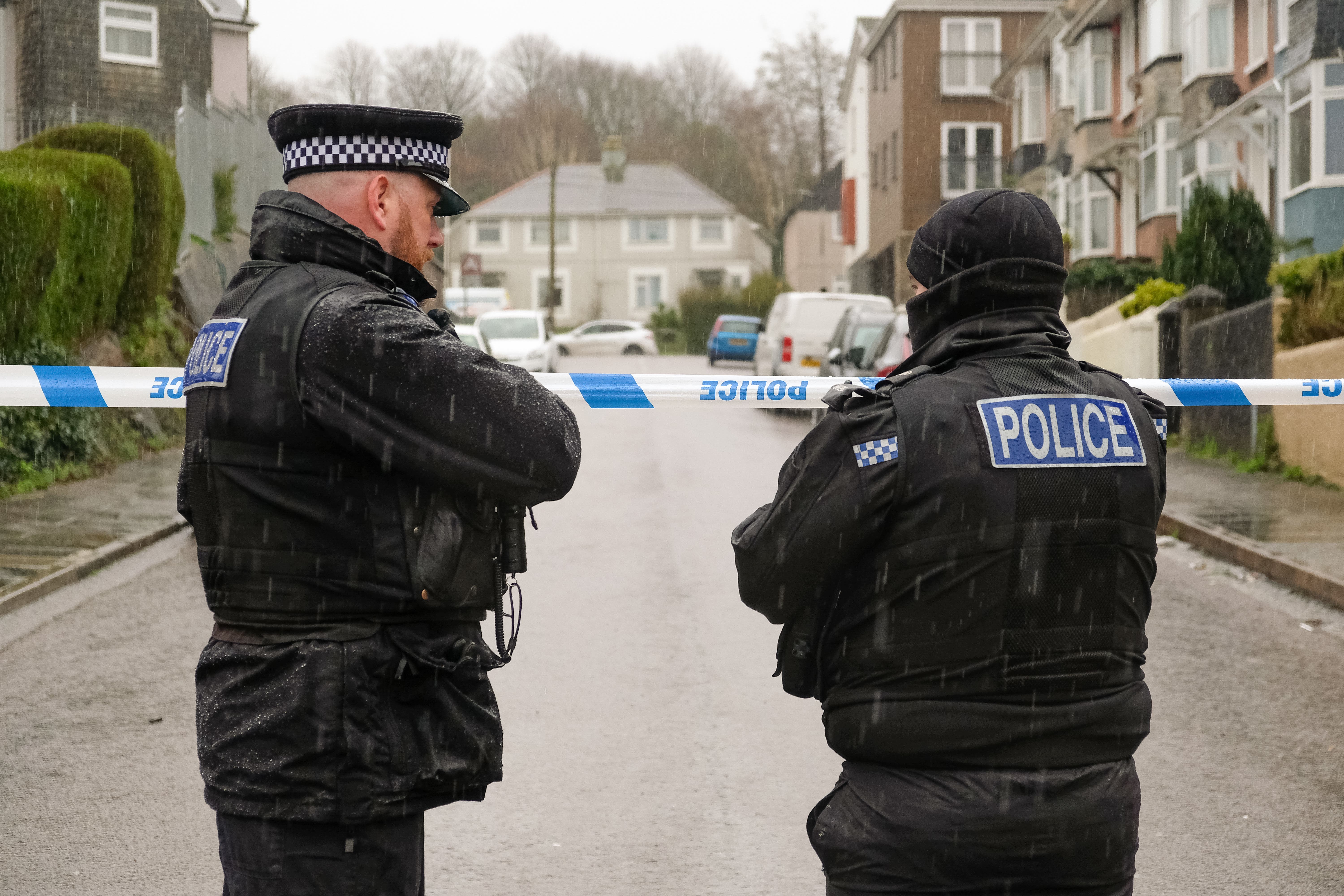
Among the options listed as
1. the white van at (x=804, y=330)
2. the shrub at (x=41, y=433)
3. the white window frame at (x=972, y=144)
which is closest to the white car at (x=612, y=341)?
the white window frame at (x=972, y=144)

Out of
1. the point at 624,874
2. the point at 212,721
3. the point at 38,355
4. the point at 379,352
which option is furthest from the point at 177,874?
the point at 38,355

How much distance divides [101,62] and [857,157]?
1316 inches

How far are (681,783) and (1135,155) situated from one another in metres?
29.9

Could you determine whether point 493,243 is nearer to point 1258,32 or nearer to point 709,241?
point 709,241

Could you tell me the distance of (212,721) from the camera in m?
2.50

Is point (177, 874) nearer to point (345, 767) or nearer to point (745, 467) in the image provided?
point (345, 767)

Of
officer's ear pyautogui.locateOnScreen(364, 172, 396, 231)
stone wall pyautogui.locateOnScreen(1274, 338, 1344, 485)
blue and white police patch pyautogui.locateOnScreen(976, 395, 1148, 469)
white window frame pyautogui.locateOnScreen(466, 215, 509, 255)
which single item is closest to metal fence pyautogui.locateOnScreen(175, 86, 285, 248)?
stone wall pyautogui.locateOnScreen(1274, 338, 1344, 485)

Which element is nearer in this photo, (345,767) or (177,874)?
(345,767)

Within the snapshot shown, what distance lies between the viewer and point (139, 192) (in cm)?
1678

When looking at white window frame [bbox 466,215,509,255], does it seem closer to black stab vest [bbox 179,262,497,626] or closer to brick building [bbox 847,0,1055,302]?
brick building [bbox 847,0,1055,302]

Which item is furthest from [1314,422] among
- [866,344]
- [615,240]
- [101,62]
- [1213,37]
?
[615,240]

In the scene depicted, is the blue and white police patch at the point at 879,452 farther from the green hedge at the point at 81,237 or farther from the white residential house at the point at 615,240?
the white residential house at the point at 615,240

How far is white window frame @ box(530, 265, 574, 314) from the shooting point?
241 feet

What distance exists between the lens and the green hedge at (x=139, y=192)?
55.0ft
